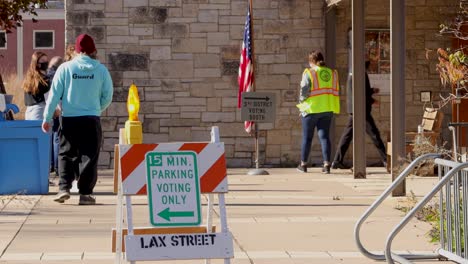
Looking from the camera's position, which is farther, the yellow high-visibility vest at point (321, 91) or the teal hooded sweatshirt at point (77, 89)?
the yellow high-visibility vest at point (321, 91)

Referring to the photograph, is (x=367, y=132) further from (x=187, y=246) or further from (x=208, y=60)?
(x=187, y=246)

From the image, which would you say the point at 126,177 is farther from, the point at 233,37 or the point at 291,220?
the point at 233,37

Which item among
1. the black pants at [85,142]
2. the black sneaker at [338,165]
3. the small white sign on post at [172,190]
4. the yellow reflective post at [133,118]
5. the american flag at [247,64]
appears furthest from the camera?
the black sneaker at [338,165]

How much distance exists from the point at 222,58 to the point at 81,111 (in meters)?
6.97

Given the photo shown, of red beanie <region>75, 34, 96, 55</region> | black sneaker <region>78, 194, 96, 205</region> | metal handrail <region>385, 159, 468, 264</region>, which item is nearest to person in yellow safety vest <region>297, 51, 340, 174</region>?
red beanie <region>75, 34, 96, 55</region>

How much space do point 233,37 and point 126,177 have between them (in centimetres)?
1240

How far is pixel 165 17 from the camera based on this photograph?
20094 millimetres

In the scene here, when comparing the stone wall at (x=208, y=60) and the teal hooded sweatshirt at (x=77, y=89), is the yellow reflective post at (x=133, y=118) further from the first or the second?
the stone wall at (x=208, y=60)

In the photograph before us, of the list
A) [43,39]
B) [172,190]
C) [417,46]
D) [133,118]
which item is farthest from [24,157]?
[43,39]

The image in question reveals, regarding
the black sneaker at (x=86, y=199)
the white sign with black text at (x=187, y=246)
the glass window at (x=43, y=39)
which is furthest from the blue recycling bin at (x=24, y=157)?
the glass window at (x=43, y=39)

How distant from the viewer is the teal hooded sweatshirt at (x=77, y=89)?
13352 mm

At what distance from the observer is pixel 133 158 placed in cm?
790

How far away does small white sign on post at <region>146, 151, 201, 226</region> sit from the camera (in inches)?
307

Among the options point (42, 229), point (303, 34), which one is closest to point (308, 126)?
point (303, 34)
